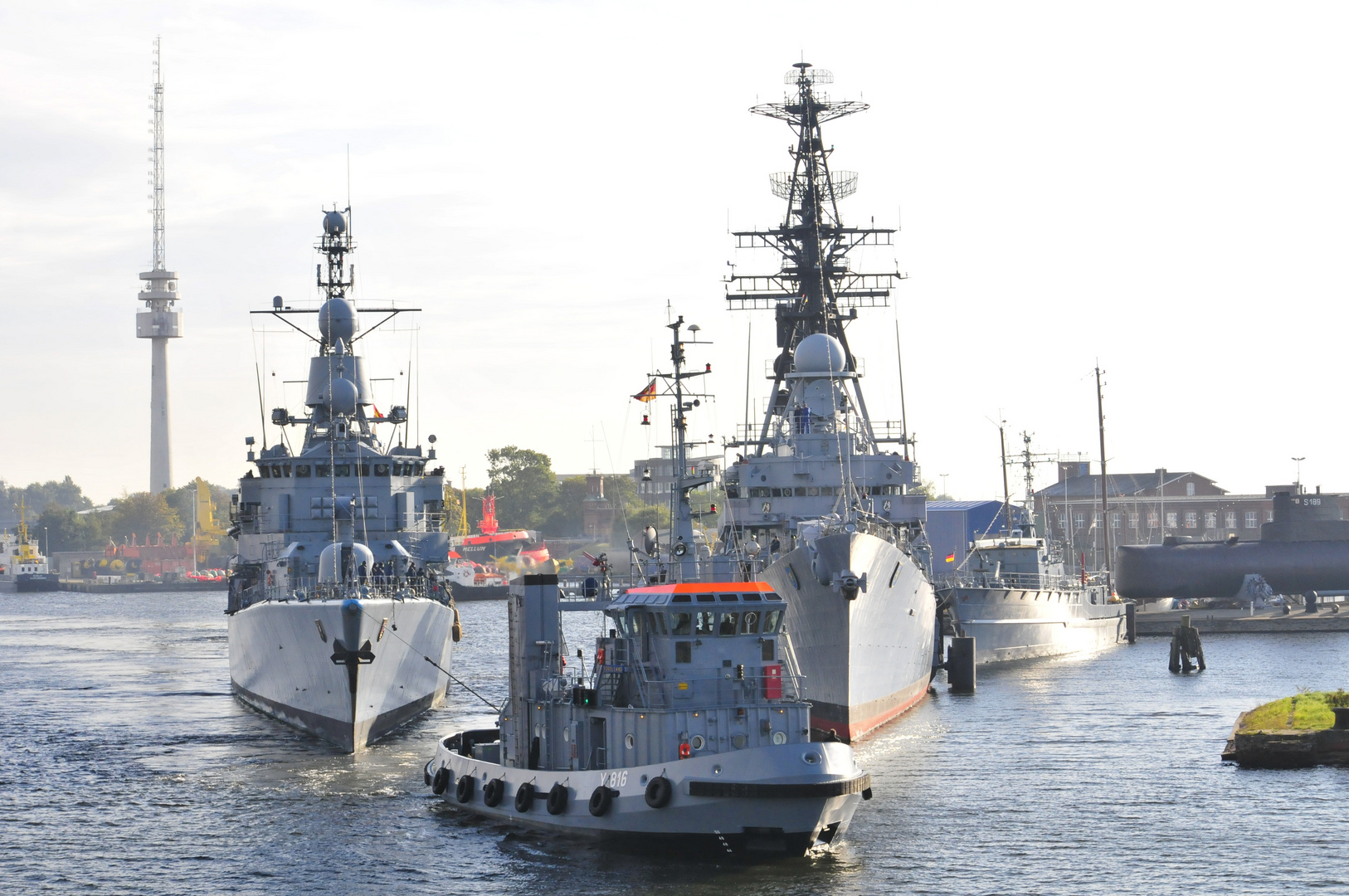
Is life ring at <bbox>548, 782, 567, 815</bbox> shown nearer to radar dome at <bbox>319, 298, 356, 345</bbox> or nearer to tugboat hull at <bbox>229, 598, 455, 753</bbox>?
tugboat hull at <bbox>229, 598, 455, 753</bbox>

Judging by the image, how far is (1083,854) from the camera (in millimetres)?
29656

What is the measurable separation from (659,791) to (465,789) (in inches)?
281

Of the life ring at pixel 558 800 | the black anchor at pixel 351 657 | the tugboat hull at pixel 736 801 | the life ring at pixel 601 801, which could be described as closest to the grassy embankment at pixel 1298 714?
the tugboat hull at pixel 736 801

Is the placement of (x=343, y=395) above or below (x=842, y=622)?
above

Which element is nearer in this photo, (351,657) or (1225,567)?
(351,657)

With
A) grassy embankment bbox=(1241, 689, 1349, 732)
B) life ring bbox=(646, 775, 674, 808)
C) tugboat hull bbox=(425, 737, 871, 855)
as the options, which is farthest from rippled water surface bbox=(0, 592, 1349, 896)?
grassy embankment bbox=(1241, 689, 1349, 732)

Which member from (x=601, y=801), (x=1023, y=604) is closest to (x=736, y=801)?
(x=601, y=801)

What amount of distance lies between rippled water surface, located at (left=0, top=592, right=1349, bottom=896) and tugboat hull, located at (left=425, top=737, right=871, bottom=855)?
0.52 metres

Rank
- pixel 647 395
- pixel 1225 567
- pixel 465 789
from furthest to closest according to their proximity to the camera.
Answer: pixel 1225 567 < pixel 647 395 < pixel 465 789

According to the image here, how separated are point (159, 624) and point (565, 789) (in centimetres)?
9952

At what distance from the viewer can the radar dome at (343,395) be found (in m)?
57.7

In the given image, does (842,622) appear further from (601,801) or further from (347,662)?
(601,801)

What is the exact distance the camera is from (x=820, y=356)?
55781 millimetres

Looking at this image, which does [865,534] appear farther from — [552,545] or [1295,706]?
[552,545]
